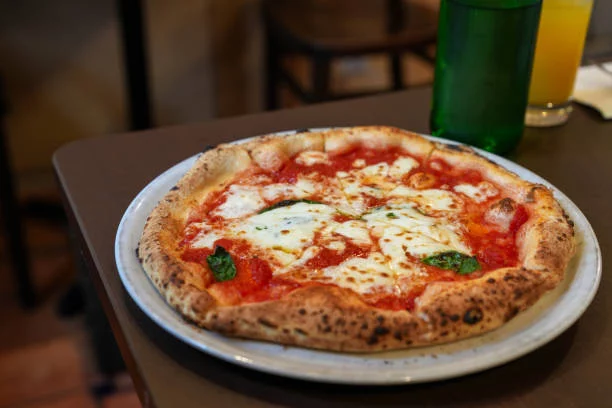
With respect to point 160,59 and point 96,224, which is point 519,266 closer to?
point 96,224

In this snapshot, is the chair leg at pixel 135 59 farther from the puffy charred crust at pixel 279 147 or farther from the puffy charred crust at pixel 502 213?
the puffy charred crust at pixel 502 213

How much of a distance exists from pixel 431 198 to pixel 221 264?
0.28 meters

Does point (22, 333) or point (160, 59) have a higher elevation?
point (160, 59)

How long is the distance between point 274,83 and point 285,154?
1294 millimetres

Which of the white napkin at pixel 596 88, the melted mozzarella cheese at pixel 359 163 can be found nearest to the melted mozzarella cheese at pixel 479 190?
the melted mozzarella cheese at pixel 359 163

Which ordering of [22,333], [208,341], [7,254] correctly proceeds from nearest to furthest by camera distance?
[208,341] < [22,333] < [7,254]

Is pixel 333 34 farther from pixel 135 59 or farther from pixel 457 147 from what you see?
pixel 457 147

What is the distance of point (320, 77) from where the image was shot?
6.01ft

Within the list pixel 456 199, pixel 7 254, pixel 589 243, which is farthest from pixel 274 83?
pixel 589 243

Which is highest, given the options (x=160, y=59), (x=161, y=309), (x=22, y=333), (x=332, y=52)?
(x=161, y=309)

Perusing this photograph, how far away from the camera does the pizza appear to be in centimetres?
58

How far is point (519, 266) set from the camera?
0.67 m

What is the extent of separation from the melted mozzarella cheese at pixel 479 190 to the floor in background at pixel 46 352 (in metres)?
1.02

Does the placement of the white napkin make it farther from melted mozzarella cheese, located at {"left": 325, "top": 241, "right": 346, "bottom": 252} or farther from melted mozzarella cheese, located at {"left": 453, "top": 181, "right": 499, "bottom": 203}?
melted mozzarella cheese, located at {"left": 325, "top": 241, "right": 346, "bottom": 252}
